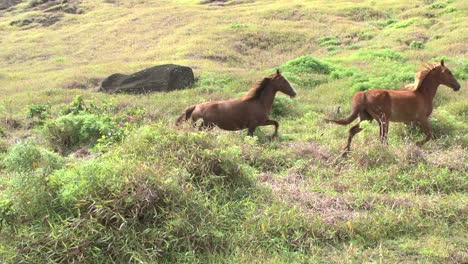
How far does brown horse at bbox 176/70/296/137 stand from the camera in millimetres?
9109

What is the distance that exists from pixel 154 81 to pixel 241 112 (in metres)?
7.40

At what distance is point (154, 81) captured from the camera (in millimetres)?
15758

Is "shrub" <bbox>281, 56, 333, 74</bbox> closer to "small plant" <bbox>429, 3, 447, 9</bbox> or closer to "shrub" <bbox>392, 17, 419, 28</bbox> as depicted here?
"shrub" <bbox>392, 17, 419, 28</bbox>

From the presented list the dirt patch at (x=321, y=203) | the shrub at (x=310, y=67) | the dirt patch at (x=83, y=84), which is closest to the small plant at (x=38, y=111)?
the dirt patch at (x=83, y=84)

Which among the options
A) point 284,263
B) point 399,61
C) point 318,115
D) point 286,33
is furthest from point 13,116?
point 286,33

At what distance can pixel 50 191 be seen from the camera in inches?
185

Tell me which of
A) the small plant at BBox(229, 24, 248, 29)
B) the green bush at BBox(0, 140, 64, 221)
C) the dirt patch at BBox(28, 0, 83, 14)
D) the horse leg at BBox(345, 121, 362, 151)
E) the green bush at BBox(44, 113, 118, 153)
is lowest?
the dirt patch at BBox(28, 0, 83, 14)

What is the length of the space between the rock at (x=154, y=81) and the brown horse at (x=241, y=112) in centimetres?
643

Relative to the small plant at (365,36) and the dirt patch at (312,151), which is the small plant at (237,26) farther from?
the dirt patch at (312,151)

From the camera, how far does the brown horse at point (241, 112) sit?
29.9 feet

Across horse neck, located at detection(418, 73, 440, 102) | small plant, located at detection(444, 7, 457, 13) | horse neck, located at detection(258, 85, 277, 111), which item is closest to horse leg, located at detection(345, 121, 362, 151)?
horse neck, located at detection(418, 73, 440, 102)

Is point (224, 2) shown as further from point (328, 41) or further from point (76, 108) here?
point (76, 108)

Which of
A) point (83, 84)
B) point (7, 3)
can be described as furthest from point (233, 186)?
point (7, 3)

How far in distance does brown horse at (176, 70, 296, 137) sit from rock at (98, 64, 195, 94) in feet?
21.1
